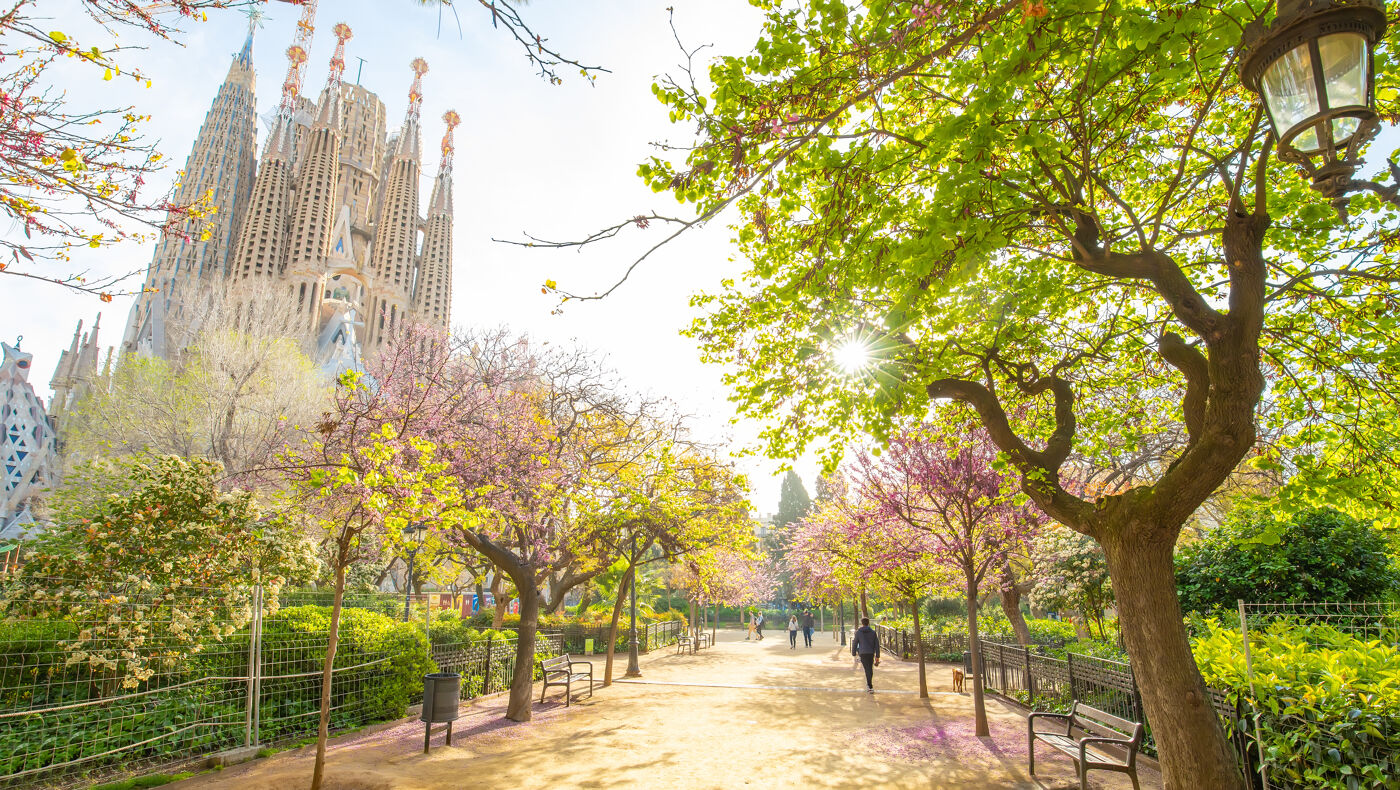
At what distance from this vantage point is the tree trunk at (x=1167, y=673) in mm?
4602

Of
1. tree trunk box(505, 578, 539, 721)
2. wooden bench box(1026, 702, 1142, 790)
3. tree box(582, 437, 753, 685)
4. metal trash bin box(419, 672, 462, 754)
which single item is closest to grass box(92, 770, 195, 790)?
metal trash bin box(419, 672, 462, 754)

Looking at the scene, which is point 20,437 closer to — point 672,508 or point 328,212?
point 328,212

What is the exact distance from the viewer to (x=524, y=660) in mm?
10773

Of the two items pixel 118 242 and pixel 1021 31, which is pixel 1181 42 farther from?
pixel 118 242

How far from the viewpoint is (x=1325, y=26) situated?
2.80 m

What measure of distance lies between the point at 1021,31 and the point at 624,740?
9.58 meters

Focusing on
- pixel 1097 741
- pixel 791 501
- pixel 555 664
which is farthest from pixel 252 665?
pixel 791 501

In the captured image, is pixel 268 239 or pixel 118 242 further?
pixel 268 239

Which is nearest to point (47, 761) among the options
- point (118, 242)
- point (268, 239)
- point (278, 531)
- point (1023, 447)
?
point (278, 531)

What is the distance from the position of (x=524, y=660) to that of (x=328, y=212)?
83.9 metres

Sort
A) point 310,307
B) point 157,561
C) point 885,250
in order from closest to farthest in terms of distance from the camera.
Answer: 1. point 885,250
2. point 157,561
3. point 310,307

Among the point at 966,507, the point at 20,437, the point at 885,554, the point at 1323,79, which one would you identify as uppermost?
the point at 20,437

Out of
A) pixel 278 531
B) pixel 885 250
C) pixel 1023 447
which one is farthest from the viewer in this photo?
pixel 278 531

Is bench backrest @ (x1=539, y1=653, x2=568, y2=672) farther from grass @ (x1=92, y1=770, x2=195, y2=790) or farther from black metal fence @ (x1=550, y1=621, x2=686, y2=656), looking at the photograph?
black metal fence @ (x1=550, y1=621, x2=686, y2=656)
